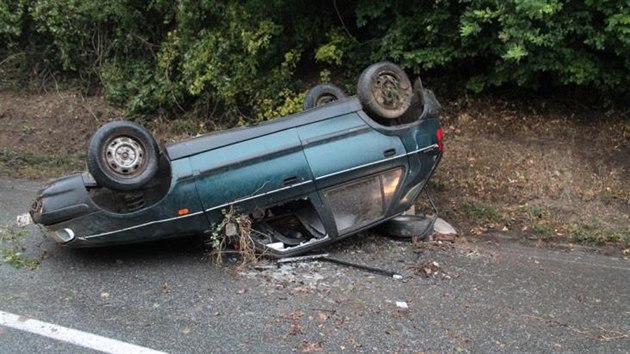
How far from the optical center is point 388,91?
215 inches

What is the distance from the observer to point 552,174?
22.6 feet

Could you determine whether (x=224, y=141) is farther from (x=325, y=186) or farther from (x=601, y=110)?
(x=601, y=110)

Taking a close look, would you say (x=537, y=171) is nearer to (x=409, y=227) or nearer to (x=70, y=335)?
(x=409, y=227)

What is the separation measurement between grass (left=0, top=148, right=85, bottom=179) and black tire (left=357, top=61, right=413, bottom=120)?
16.3 ft

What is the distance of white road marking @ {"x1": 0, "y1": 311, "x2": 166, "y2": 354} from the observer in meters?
3.76

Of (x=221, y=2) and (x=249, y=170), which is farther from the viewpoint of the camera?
(x=221, y=2)

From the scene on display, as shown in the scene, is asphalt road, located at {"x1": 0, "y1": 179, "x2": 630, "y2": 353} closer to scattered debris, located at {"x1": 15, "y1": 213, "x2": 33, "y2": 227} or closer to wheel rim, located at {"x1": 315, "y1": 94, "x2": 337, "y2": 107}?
scattered debris, located at {"x1": 15, "y1": 213, "x2": 33, "y2": 227}

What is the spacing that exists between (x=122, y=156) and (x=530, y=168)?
461cm

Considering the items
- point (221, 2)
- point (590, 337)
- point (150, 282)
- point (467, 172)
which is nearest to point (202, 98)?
point (221, 2)

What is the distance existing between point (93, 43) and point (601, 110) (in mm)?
8567

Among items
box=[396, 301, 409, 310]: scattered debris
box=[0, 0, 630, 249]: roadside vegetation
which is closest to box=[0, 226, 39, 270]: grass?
box=[0, 0, 630, 249]: roadside vegetation

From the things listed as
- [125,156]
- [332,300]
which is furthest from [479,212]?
[125,156]

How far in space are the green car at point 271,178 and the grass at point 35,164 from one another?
11.8ft

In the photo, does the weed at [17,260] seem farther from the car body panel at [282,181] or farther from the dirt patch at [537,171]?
the dirt patch at [537,171]
